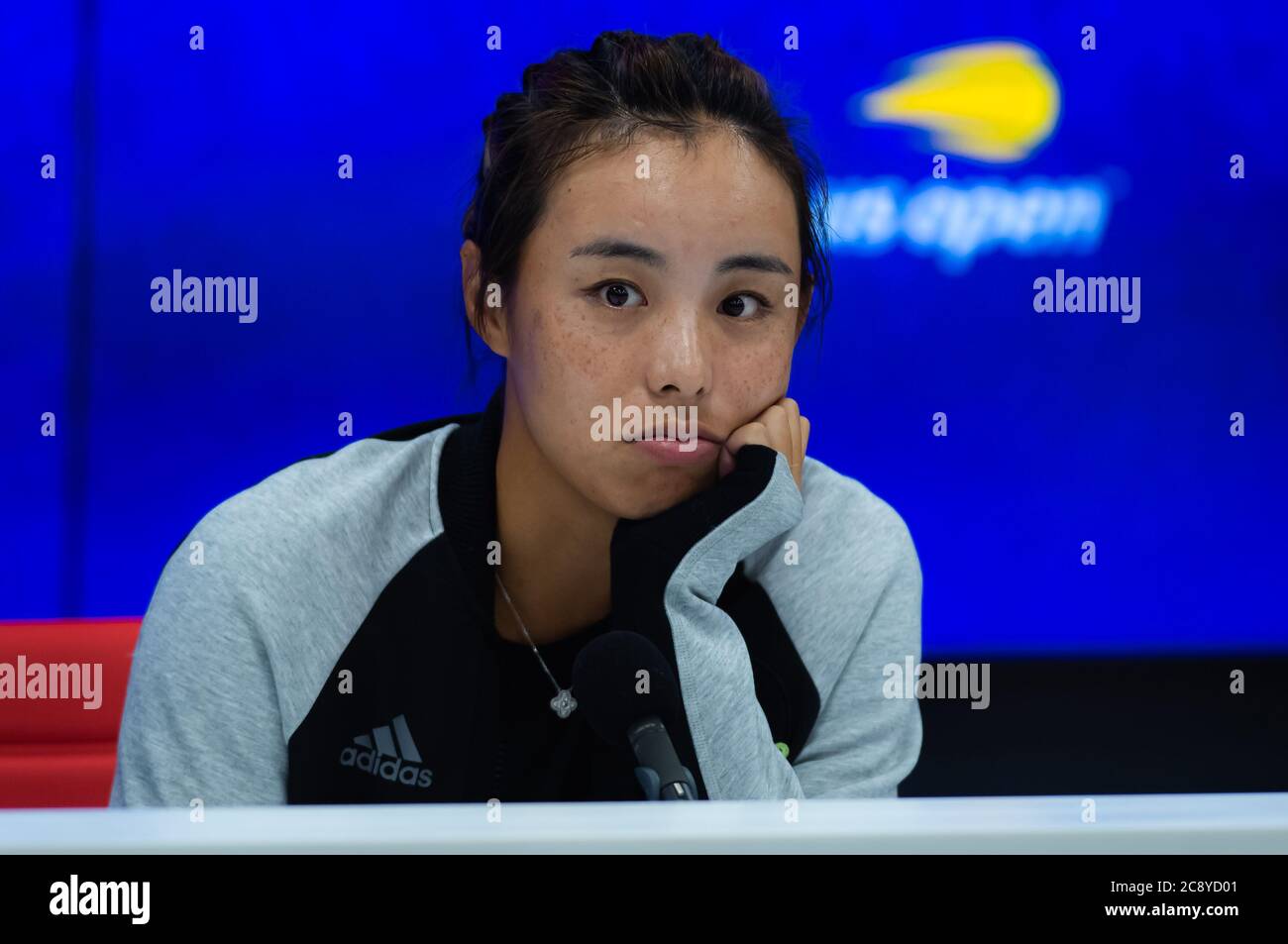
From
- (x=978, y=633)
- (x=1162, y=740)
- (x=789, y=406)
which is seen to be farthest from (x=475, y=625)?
(x=1162, y=740)

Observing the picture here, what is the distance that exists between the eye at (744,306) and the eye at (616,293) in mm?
94

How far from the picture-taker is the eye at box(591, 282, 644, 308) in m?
1.21

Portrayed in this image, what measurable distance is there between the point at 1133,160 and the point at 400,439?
8.26 feet

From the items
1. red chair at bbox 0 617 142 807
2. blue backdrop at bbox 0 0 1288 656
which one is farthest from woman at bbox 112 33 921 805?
blue backdrop at bbox 0 0 1288 656

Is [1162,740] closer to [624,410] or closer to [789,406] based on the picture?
[789,406]

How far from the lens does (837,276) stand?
3.06 metres

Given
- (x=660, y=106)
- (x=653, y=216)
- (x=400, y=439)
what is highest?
(x=660, y=106)

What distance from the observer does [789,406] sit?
4.34ft

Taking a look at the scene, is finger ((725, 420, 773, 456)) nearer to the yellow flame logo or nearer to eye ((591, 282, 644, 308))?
eye ((591, 282, 644, 308))

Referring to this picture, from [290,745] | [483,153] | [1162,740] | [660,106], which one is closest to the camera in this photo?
[290,745]

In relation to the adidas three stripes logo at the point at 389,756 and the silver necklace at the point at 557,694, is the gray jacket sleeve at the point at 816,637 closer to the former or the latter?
the silver necklace at the point at 557,694

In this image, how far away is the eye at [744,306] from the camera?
123 cm

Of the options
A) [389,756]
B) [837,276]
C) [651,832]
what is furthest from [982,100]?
[651,832]

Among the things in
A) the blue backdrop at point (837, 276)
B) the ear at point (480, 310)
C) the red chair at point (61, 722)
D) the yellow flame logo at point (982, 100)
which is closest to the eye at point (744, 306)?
the ear at point (480, 310)
